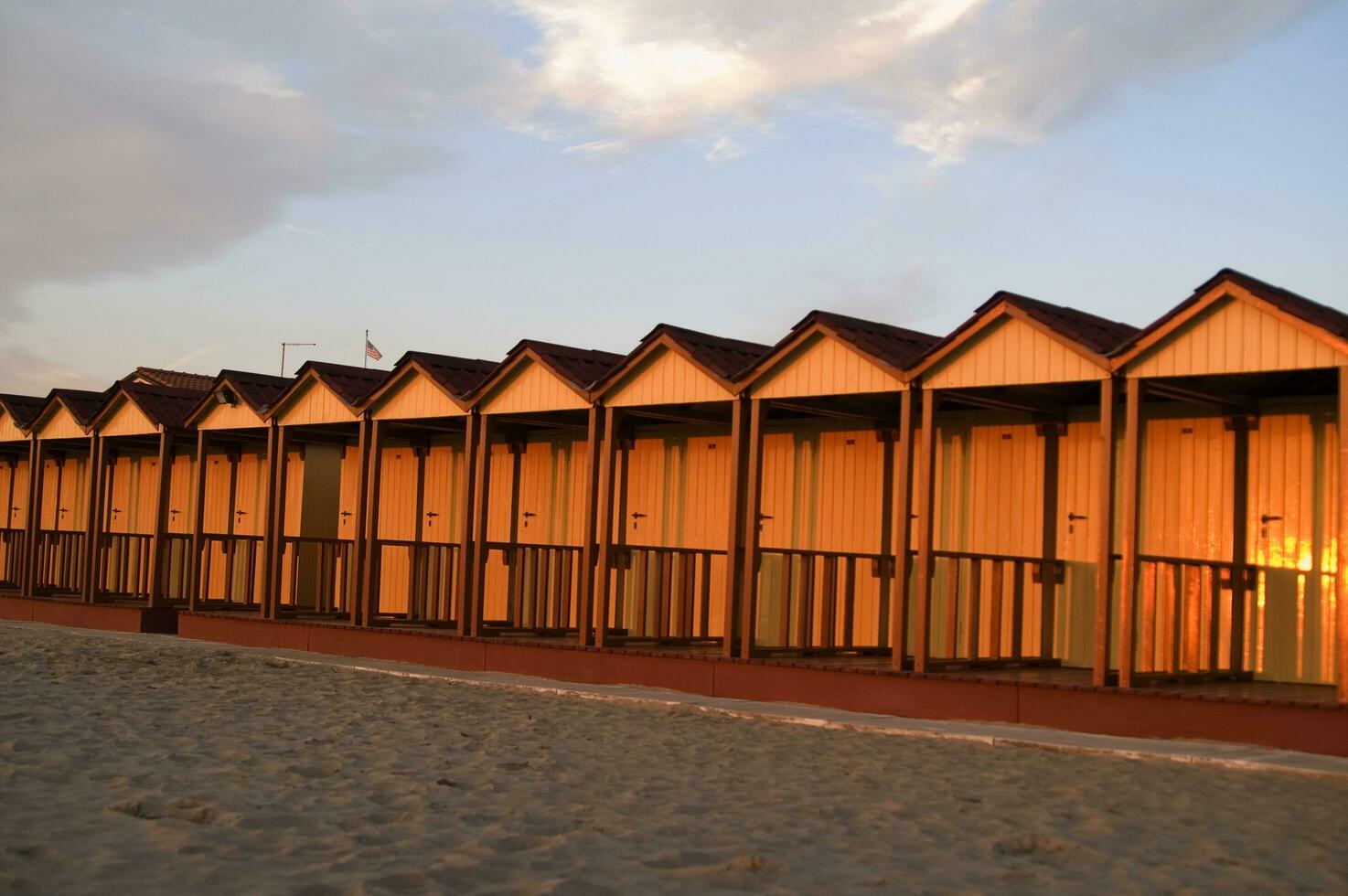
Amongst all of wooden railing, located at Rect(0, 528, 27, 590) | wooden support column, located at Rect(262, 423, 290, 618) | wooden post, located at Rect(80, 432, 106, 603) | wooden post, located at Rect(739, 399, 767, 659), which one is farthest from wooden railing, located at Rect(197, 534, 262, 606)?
wooden post, located at Rect(739, 399, 767, 659)

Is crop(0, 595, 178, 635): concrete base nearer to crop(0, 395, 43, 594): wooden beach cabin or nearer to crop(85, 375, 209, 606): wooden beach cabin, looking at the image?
crop(85, 375, 209, 606): wooden beach cabin

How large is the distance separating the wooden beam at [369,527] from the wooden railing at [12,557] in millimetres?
9994

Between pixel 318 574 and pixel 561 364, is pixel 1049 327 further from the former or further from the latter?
pixel 318 574

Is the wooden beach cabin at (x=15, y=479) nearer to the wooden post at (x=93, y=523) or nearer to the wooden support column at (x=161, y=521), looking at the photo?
the wooden post at (x=93, y=523)

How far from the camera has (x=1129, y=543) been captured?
33.7ft

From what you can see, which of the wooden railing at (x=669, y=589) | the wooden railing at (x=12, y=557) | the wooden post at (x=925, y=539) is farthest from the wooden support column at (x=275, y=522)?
the wooden post at (x=925, y=539)

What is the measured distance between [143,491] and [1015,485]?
15940 mm

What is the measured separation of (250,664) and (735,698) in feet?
17.7

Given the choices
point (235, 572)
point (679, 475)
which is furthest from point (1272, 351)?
point (235, 572)

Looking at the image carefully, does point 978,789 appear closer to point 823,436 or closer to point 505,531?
point 823,436

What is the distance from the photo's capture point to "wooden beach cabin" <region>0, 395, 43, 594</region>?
23000 mm

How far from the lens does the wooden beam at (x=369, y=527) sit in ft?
54.5

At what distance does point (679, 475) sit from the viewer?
1658cm

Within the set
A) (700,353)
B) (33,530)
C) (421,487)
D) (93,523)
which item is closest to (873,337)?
(700,353)
